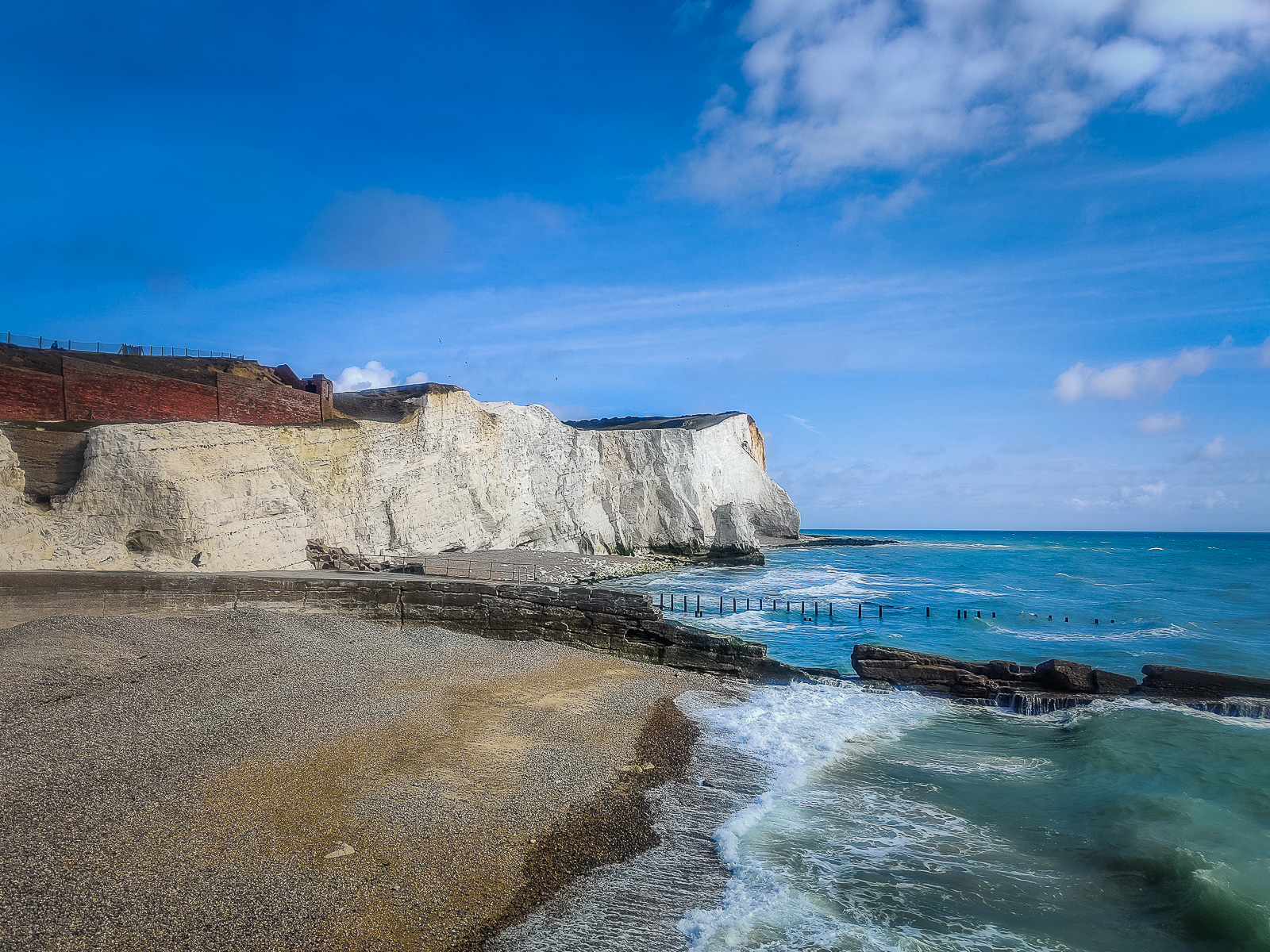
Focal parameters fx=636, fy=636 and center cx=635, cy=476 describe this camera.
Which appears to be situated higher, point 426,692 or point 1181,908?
point 426,692

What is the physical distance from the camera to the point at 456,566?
2464cm

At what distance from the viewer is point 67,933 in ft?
13.3

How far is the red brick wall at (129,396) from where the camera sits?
20.5 metres

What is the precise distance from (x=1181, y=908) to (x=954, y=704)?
7044 mm

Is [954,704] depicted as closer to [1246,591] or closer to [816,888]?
[816,888]

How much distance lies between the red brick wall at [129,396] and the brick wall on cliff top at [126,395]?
2 centimetres

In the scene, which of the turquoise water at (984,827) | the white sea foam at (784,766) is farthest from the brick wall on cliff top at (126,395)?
the turquoise water at (984,827)

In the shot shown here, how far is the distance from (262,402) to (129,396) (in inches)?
168

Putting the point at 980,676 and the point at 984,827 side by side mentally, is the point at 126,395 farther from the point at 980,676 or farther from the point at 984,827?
the point at 980,676

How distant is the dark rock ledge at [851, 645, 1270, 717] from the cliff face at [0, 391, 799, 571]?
18.3 m

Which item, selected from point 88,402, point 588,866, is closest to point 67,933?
point 588,866

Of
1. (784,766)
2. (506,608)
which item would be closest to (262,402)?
(506,608)

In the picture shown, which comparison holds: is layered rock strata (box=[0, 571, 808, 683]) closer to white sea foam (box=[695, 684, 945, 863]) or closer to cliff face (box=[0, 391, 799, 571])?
white sea foam (box=[695, 684, 945, 863])

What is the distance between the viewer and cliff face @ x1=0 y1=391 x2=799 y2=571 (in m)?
17.1
